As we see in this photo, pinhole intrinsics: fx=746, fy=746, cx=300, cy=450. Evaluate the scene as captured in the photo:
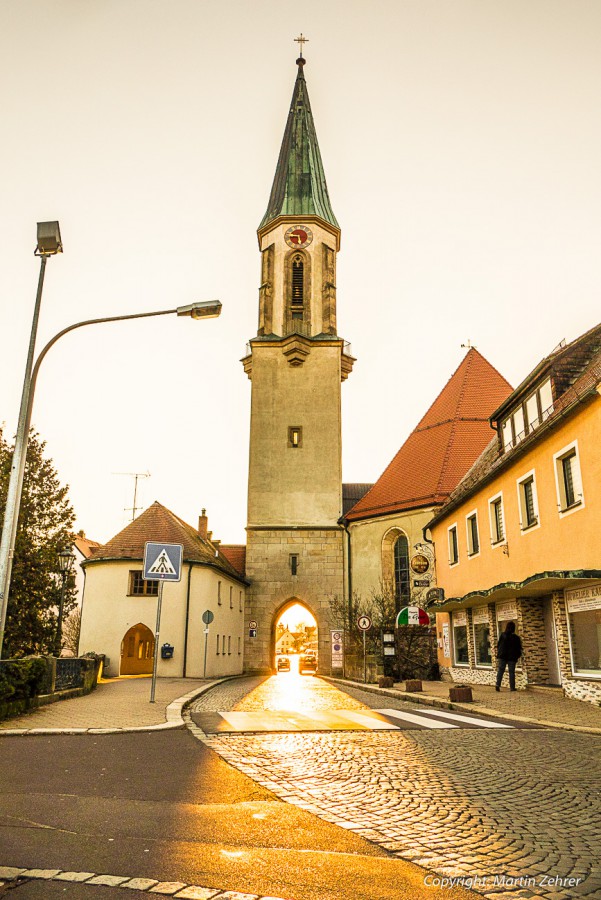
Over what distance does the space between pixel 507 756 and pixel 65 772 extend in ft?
14.8

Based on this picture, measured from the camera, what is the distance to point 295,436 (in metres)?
41.8

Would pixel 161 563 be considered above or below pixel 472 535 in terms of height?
below

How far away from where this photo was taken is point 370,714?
42.0ft

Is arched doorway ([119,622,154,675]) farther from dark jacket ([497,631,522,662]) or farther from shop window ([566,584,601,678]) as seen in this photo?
shop window ([566,584,601,678])

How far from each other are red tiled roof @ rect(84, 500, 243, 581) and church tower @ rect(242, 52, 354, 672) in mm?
4346

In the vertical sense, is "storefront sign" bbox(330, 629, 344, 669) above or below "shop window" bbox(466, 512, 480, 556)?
below

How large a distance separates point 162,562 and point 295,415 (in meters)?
28.0

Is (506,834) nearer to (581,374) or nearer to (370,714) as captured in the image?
(370,714)

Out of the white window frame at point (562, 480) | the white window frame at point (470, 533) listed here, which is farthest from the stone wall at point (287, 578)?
the white window frame at point (562, 480)

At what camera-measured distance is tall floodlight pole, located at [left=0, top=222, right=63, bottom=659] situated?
10.8 meters

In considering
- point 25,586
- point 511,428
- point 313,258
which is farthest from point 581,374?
point 313,258

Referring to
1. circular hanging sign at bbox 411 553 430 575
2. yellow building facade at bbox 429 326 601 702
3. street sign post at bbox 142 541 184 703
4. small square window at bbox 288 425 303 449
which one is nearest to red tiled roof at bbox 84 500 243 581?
small square window at bbox 288 425 303 449

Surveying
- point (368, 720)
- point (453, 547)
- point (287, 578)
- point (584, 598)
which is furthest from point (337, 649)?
point (368, 720)

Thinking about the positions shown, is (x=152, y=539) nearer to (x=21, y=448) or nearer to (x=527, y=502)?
(x=527, y=502)
